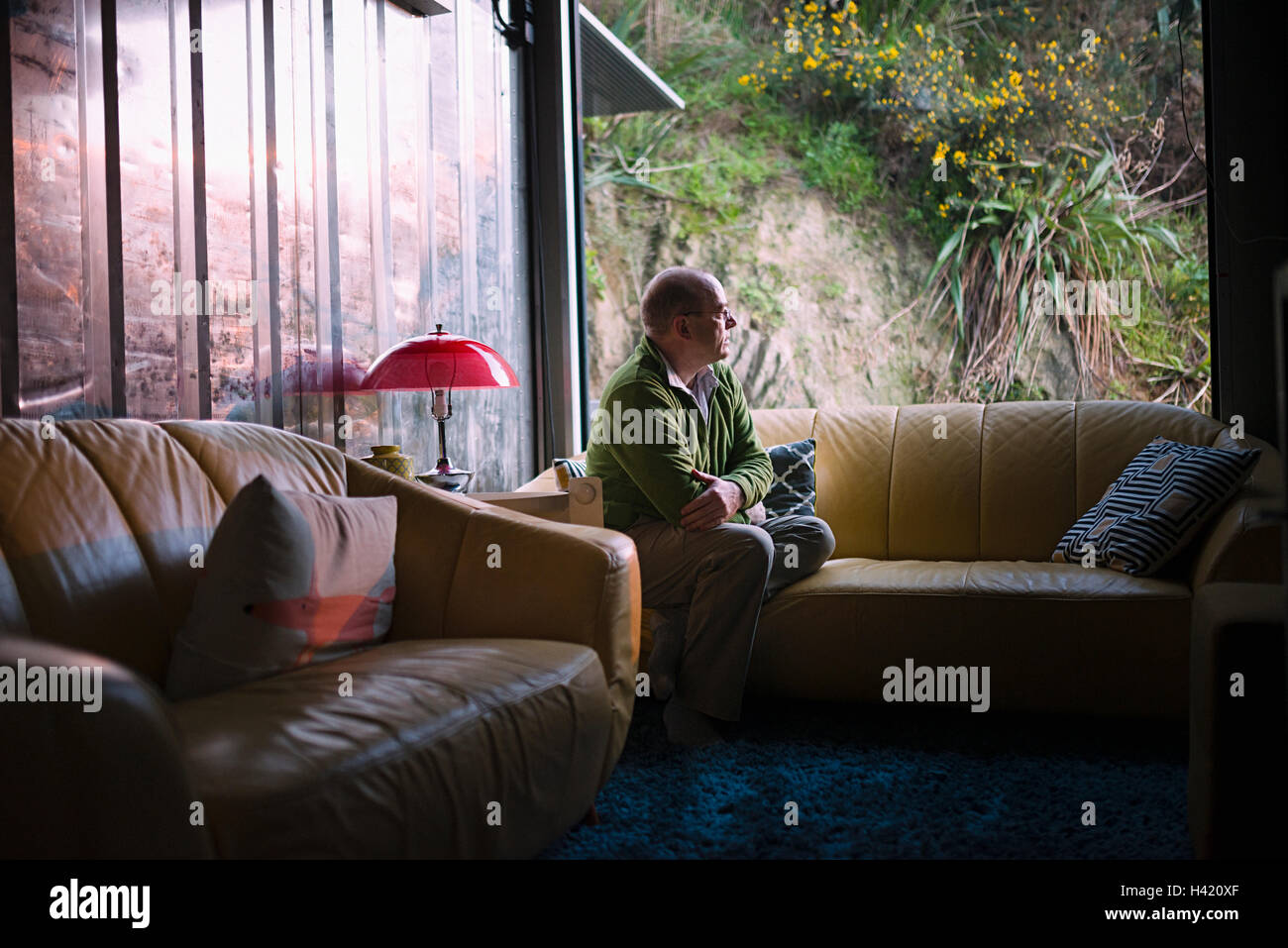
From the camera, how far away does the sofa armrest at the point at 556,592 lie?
1770mm

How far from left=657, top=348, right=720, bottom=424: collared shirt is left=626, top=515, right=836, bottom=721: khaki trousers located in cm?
35

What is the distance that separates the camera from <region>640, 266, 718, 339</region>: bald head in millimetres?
2480

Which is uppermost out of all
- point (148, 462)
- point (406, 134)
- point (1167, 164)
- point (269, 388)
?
point (1167, 164)

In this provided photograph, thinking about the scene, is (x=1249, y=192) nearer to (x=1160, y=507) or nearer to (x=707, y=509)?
(x=1160, y=507)

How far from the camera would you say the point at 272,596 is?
1541mm

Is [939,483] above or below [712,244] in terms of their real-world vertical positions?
below

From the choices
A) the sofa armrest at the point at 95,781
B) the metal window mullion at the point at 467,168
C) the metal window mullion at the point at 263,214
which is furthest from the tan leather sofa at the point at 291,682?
the metal window mullion at the point at 467,168

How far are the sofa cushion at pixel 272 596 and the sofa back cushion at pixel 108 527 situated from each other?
0.32 ft

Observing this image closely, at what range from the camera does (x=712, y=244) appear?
5.85 meters

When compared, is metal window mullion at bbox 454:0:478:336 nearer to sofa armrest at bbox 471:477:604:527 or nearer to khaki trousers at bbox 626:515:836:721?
sofa armrest at bbox 471:477:604:527

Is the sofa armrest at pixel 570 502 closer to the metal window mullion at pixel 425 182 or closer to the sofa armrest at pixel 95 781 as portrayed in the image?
the metal window mullion at pixel 425 182

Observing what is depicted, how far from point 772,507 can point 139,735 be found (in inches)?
81.3
